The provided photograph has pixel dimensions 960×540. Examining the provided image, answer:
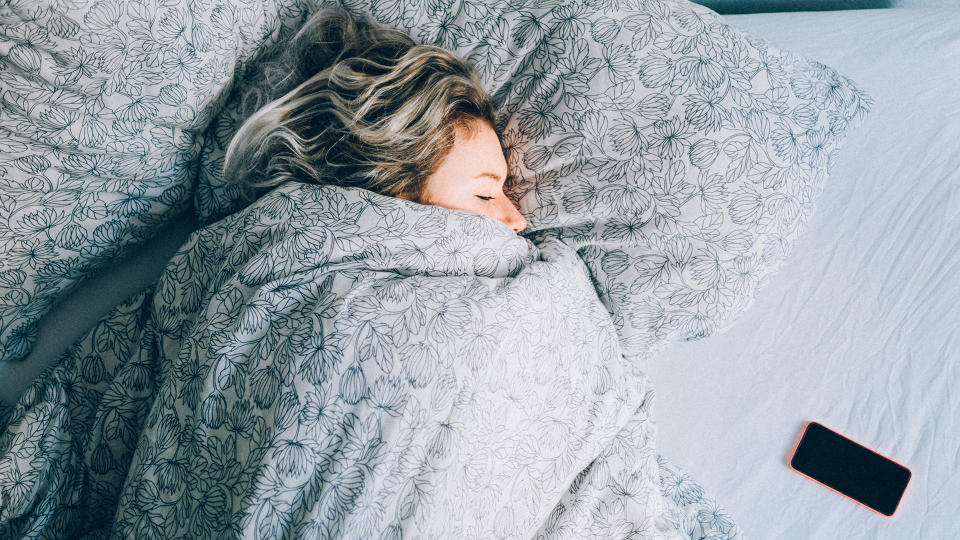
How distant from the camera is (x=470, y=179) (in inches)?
32.8

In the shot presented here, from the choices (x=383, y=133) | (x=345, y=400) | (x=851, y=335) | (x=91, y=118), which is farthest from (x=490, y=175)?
(x=851, y=335)

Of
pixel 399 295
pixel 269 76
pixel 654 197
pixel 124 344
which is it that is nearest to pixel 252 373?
pixel 399 295

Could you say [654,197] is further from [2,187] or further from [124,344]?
[2,187]

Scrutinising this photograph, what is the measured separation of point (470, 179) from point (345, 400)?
37cm

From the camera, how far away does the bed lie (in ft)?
2.93

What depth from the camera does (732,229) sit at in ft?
2.80

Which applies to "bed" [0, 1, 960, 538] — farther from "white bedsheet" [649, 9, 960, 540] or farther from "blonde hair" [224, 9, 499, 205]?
"blonde hair" [224, 9, 499, 205]

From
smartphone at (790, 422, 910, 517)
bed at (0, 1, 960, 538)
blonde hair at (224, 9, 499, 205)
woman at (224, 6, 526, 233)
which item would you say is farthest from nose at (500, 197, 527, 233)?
smartphone at (790, 422, 910, 517)

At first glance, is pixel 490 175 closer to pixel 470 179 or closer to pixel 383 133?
pixel 470 179

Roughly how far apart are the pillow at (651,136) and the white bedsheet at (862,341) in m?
0.13

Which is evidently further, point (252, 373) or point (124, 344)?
point (124, 344)

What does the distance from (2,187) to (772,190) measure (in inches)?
44.4

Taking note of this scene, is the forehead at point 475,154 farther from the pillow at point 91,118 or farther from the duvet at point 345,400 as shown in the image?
the pillow at point 91,118

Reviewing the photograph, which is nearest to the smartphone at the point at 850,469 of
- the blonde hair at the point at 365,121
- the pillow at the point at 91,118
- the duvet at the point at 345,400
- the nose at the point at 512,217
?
the duvet at the point at 345,400
